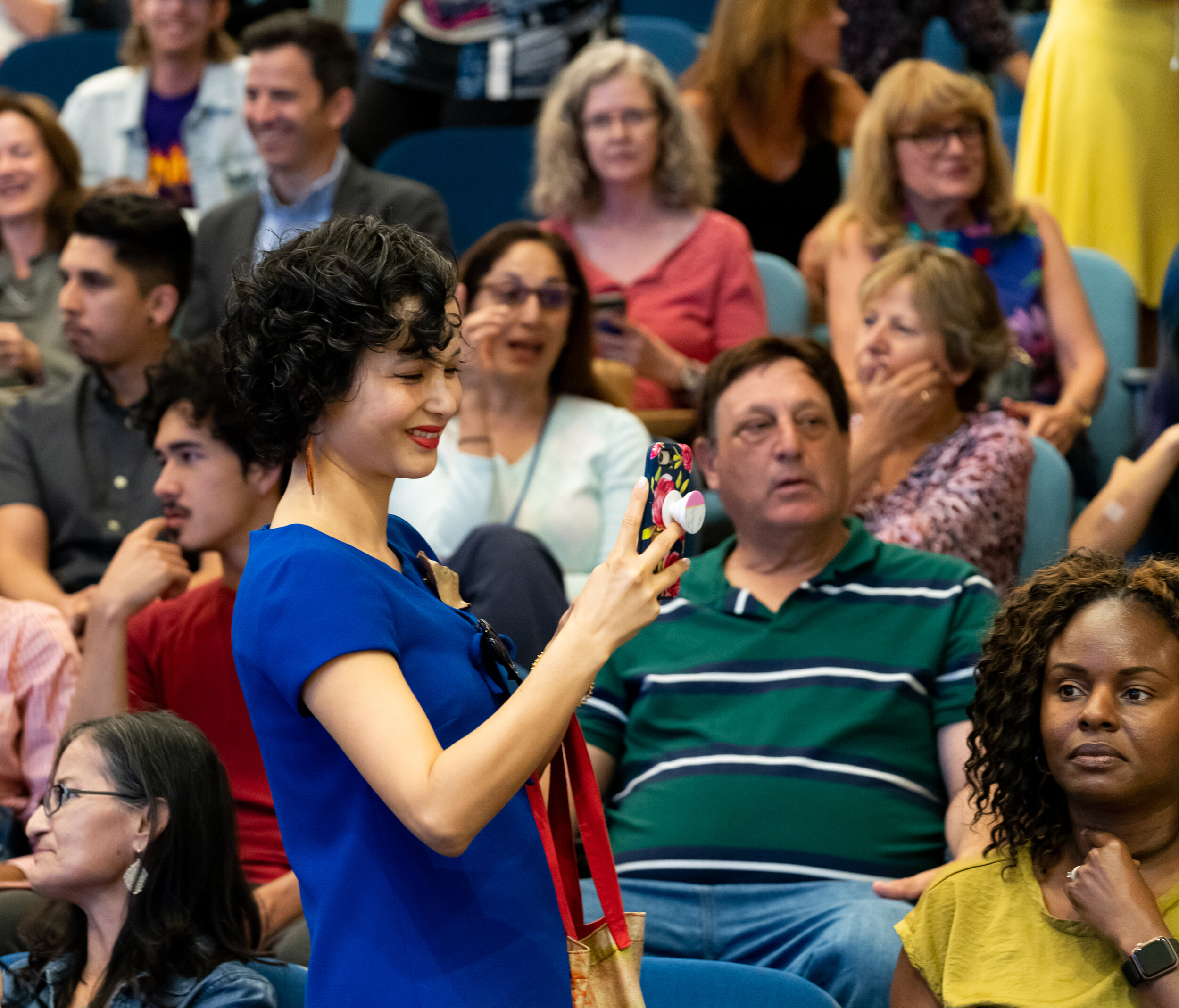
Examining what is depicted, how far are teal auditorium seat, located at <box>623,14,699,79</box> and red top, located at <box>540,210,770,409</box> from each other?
1.39 meters

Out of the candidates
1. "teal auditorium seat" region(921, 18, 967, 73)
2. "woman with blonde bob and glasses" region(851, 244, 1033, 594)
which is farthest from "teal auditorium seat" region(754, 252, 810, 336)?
"teal auditorium seat" region(921, 18, 967, 73)

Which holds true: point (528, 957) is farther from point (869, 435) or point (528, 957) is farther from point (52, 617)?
point (869, 435)

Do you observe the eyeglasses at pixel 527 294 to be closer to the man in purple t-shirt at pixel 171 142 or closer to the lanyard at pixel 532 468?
the lanyard at pixel 532 468

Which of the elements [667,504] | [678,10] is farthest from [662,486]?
[678,10]

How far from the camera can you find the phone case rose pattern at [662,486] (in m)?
1.11

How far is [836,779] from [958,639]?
0.88 ft

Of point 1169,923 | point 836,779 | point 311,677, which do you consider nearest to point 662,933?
point 836,779

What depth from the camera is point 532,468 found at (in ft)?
8.74

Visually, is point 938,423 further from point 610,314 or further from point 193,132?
point 193,132

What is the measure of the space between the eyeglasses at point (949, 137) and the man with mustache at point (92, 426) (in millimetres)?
1576

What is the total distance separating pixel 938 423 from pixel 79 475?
155 centimetres

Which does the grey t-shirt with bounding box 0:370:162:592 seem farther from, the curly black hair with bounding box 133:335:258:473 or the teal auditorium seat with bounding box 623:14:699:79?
the teal auditorium seat with bounding box 623:14:699:79

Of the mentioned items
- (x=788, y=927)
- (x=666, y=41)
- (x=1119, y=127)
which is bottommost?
(x=788, y=927)

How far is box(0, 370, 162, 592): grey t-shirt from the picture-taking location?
2.62 meters
